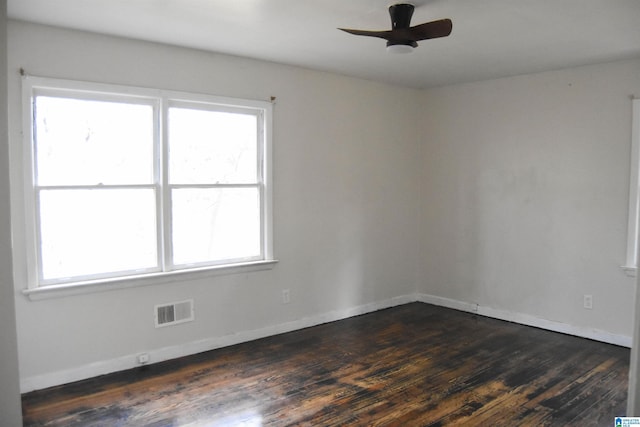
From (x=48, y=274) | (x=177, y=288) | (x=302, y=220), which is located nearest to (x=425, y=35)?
(x=302, y=220)

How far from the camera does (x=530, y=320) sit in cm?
487

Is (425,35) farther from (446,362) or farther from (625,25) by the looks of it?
(446,362)

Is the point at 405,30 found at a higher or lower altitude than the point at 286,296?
higher

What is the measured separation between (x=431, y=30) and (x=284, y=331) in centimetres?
301

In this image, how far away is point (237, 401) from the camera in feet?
10.4

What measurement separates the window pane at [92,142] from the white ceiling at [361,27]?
0.55m

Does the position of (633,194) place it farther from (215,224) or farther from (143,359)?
(143,359)

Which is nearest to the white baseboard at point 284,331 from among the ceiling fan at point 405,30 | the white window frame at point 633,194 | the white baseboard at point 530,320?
the white baseboard at point 530,320

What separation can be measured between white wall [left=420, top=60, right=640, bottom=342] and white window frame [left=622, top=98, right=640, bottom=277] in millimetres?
49

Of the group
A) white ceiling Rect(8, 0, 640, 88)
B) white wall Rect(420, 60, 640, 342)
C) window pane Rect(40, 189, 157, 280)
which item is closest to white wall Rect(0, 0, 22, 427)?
white ceiling Rect(8, 0, 640, 88)

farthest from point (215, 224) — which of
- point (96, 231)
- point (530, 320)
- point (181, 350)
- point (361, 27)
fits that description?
point (530, 320)

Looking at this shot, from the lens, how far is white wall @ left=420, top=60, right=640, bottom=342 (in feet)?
14.2

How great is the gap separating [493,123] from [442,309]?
2.12m

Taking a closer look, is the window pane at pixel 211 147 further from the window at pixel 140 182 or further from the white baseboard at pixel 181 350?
the white baseboard at pixel 181 350
